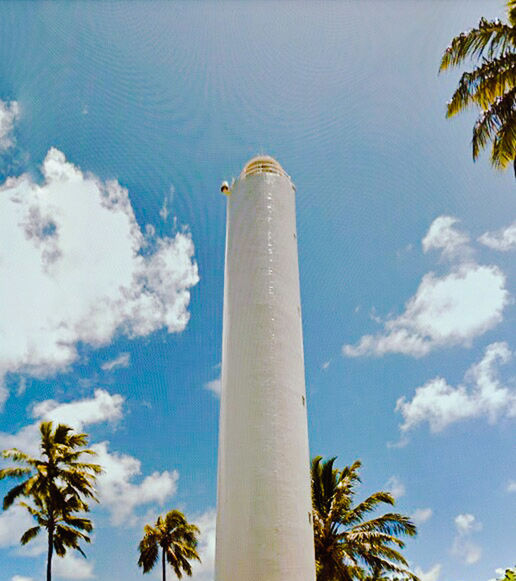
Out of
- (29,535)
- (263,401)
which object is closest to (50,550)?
(29,535)

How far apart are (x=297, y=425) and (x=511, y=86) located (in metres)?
12.5

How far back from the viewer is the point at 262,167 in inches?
915

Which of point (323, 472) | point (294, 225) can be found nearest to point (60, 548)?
point (323, 472)

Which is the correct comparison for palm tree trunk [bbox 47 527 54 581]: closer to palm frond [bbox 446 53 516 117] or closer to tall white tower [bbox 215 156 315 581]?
tall white tower [bbox 215 156 315 581]

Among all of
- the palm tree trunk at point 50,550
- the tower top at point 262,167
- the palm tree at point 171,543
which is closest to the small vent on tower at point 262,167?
the tower top at point 262,167

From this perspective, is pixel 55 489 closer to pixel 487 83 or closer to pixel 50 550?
pixel 50 550

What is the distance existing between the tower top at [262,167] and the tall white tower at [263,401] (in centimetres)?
54

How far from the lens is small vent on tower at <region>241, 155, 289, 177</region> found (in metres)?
23.0

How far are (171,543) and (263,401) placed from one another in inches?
1011

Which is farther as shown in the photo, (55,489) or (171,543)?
(171,543)

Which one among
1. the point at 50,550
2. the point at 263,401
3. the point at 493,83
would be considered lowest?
the point at 50,550

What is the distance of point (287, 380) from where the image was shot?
58.1ft

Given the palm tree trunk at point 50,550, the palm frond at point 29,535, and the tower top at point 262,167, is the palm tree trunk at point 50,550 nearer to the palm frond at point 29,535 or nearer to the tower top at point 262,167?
the palm frond at point 29,535

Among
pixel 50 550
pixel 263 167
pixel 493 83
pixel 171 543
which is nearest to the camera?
pixel 493 83
